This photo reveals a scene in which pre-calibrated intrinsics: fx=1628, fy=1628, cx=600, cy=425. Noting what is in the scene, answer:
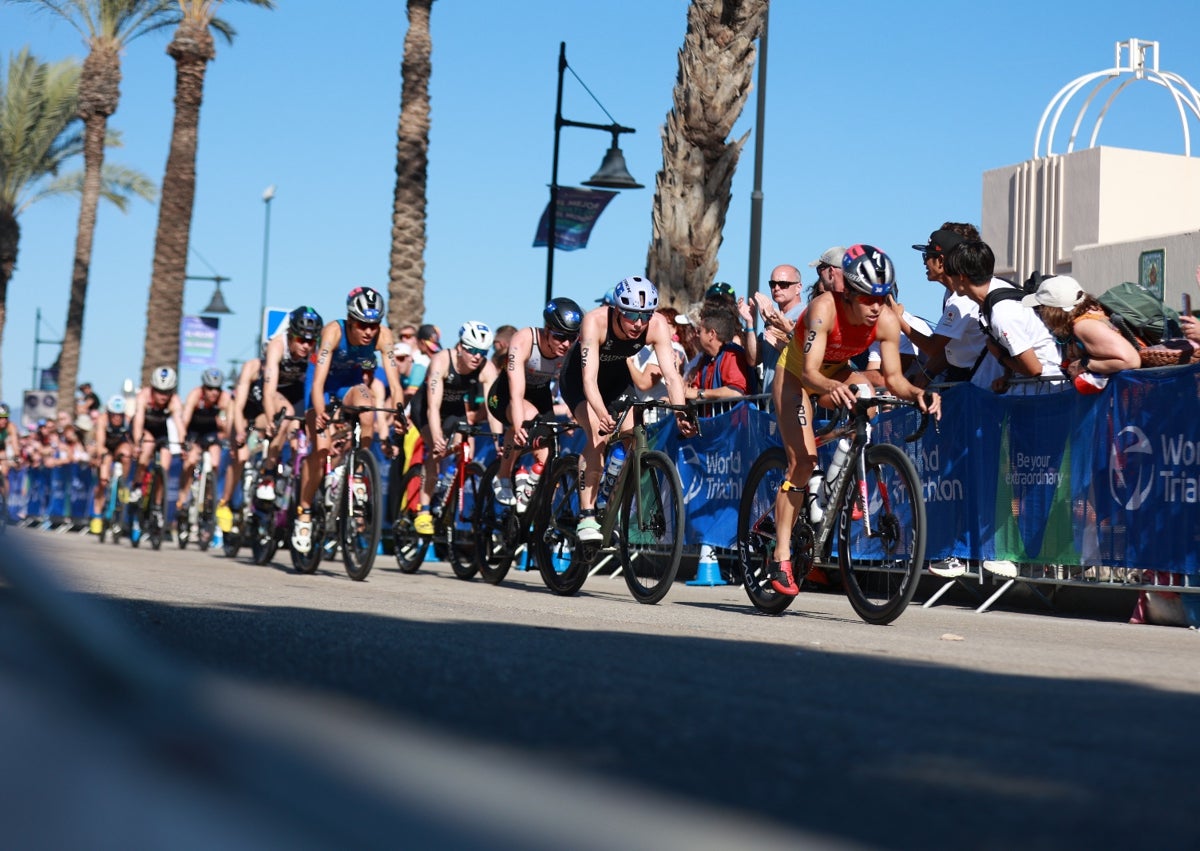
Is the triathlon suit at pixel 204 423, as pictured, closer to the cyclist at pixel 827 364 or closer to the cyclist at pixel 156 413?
the cyclist at pixel 156 413

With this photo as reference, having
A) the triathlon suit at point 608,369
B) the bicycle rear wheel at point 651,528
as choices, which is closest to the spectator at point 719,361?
the triathlon suit at point 608,369

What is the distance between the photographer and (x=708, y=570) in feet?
47.4

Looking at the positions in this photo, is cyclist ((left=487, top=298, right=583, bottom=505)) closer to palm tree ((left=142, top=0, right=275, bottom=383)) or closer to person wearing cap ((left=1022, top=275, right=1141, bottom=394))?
person wearing cap ((left=1022, top=275, right=1141, bottom=394))

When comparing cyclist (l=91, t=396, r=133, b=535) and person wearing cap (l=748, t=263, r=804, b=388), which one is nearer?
person wearing cap (l=748, t=263, r=804, b=388)

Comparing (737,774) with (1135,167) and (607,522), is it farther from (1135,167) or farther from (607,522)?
(1135,167)

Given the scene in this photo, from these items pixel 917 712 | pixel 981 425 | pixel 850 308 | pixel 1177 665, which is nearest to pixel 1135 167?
pixel 981 425

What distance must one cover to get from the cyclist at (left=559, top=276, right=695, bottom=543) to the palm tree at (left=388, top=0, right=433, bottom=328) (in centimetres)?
1850

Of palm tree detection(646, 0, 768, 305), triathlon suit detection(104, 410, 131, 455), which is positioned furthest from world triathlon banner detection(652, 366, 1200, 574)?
triathlon suit detection(104, 410, 131, 455)

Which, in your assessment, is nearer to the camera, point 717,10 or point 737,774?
point 737,774

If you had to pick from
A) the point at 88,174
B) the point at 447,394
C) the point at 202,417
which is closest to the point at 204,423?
the point at 202,417

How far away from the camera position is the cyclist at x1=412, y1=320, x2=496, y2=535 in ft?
45.0

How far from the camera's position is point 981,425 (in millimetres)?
10906

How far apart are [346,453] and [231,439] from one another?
4.06 metres

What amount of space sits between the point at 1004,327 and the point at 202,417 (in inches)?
462
